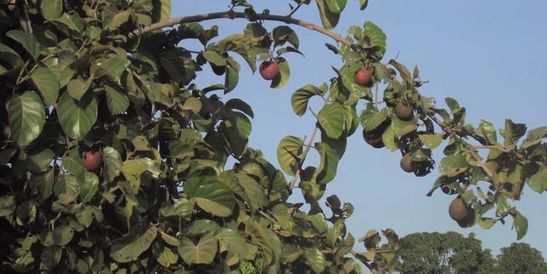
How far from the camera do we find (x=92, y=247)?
2551mm

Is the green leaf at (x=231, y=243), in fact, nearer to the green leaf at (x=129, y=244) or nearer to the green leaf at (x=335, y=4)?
the green leaf at (x=129, y=244)

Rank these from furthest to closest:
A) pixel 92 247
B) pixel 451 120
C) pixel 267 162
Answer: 1. pixel 267 162
2. pixel 92 247
3. pixel 451 120

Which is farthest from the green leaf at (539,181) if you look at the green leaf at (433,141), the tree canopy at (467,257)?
the tree canopy at (467,257)

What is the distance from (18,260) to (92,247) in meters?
0.32

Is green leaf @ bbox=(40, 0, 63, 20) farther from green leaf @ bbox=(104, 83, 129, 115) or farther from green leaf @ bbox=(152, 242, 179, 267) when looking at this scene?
green leaf @ bbox=(152, 242, 179, 267)

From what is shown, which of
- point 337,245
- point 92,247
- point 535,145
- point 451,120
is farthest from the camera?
point 337,245

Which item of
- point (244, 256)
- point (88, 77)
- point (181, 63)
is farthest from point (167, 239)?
point (181, 63)

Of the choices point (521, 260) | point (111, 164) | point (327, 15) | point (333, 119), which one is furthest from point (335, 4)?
point (521, 260)

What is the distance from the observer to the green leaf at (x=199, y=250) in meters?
2.27

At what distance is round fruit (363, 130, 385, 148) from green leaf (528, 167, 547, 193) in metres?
0.49

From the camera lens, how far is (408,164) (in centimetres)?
235

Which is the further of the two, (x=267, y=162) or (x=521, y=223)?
(x=267, y=162)

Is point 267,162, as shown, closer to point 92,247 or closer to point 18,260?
point 92,247

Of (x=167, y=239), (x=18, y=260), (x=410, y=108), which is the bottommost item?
(x=18, y=260)
